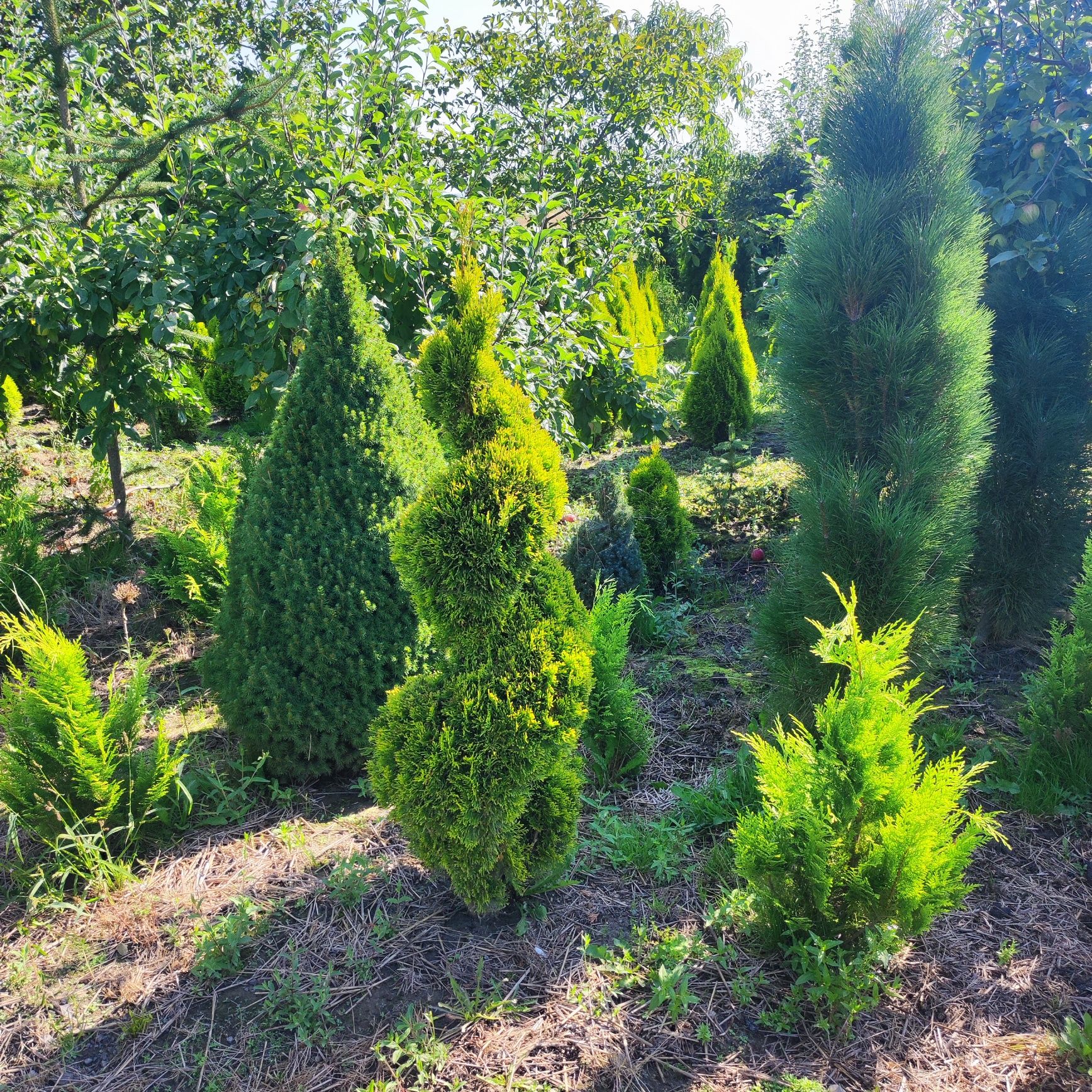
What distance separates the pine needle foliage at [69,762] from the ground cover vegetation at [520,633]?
0.05ft

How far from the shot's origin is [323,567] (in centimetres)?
275

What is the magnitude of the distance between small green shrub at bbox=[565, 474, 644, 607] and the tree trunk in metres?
2.90

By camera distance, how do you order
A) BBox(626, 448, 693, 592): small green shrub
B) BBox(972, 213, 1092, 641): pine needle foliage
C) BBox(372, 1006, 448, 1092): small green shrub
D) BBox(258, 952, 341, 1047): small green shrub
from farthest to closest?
BBox(626, 448, 693, 592): small green shrub → BBox(972, 213, 1092, 641): pine needle foliage → BBox(258, 952, 341, 1047): small green shrub → BBox(372, 1006, 448, 1092): small green shrub

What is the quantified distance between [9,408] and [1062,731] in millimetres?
8460

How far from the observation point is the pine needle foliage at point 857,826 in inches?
77.9

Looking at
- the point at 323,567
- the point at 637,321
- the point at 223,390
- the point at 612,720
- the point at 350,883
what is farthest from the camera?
the point at 637,321

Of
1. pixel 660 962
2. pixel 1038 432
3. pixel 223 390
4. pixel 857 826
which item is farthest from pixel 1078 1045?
pixel 223 390

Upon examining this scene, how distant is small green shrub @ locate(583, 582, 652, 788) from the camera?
9.91ft

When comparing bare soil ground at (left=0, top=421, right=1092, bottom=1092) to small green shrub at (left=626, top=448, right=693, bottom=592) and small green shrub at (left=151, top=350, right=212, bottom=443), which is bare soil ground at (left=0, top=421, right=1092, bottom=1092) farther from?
small green shrub at (left=151, top=350, right=212, bottom=443)

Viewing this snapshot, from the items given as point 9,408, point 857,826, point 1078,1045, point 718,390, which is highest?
point 9,408

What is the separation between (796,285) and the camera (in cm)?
305

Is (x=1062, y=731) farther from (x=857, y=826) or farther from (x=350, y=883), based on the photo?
(x=350, y=883)

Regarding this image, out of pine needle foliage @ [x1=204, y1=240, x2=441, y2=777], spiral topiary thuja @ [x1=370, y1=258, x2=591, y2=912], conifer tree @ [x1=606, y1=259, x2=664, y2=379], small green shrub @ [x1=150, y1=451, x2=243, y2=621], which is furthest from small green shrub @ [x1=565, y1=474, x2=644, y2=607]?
conifer tree @ [x1=606, y1=259, x2=664, y2=379]

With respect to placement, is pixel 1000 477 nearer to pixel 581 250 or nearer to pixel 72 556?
pixel 581 250
